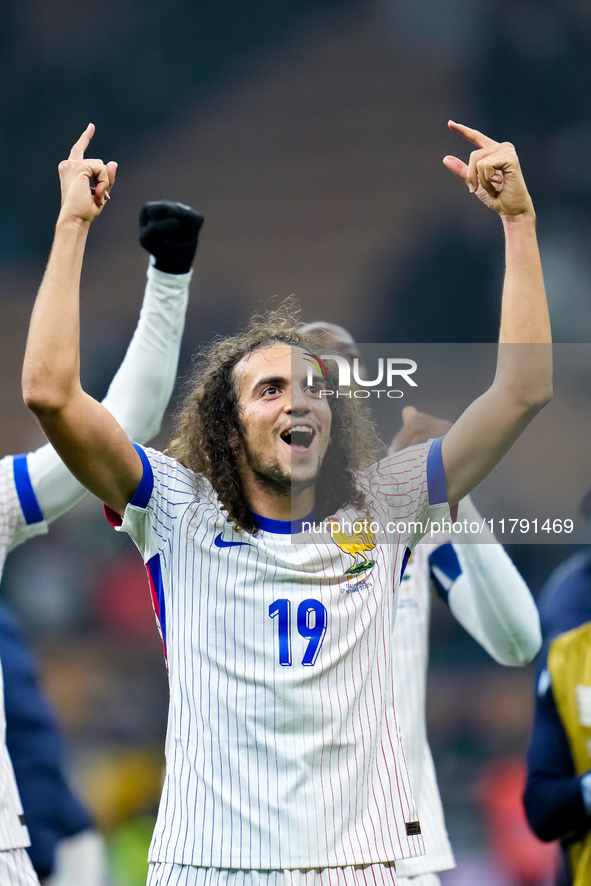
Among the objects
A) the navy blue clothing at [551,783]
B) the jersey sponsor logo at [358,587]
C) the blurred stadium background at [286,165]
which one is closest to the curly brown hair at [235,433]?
the jersey sponsor logo at [358,587]

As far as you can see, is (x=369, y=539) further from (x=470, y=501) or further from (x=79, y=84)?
(x=79, y=84)

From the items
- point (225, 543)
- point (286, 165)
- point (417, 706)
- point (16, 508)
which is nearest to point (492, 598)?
point (417, 706)

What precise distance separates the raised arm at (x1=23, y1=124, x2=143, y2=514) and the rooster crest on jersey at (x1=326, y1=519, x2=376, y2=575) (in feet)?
1.29

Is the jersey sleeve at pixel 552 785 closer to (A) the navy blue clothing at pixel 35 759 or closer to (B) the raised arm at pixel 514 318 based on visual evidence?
(B) the raised arm at pixel 514 318

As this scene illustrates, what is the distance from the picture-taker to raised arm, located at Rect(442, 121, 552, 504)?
168 centimetres

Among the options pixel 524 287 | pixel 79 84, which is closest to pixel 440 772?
pixel 524 287

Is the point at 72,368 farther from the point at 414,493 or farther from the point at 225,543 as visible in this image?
the point at 414,493

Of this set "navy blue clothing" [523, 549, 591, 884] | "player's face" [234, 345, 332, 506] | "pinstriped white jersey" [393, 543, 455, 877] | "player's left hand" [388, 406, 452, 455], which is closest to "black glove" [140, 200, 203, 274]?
"player's face" [234, 345, 332, 506]

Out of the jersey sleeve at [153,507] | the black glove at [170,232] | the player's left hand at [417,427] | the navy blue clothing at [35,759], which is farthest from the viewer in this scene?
the navy blue clothing at [35,759]

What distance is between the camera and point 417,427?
230cm

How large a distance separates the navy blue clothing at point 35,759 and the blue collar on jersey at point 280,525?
1724mm

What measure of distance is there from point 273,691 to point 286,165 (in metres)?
3.29

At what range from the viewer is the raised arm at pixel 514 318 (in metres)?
1.68

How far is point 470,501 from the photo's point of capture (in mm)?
2582
